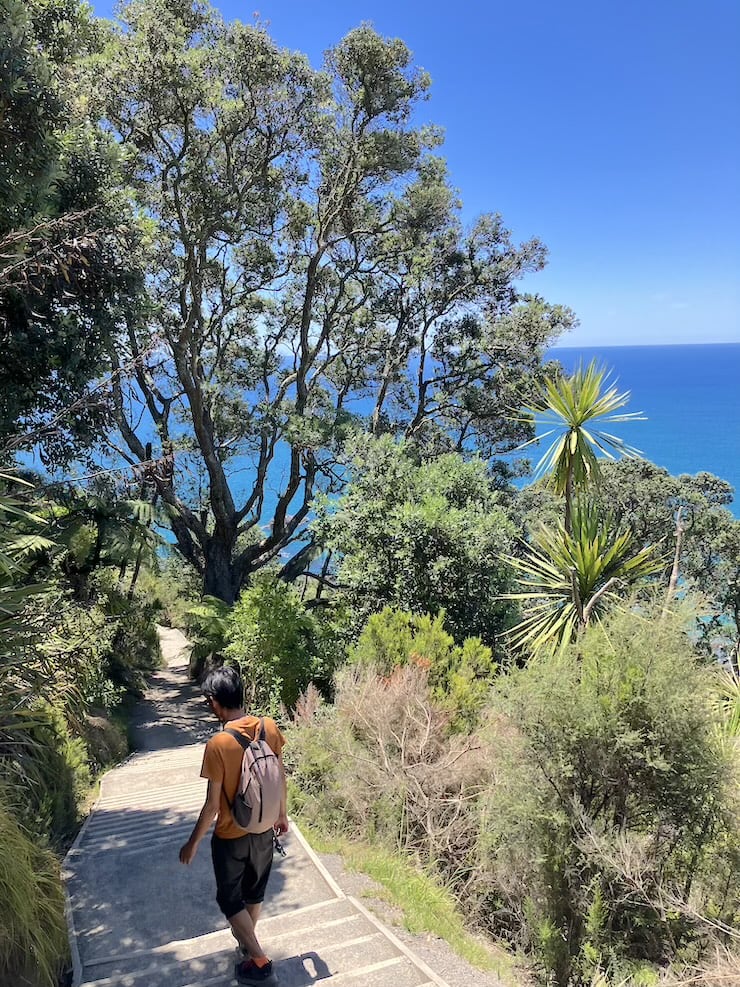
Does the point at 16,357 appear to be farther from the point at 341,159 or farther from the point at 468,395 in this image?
the point at 468,395

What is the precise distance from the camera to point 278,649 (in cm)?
1047

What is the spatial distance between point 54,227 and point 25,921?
16.2 feet

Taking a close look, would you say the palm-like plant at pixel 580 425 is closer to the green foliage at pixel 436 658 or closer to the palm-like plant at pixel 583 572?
the palm-like plant at pixel 583 572

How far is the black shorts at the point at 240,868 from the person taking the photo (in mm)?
3131

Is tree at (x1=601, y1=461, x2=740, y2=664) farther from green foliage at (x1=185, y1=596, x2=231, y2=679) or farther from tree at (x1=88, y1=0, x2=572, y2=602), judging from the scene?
green foliage at (x1=185, y1=596, x2=231, y2=679)

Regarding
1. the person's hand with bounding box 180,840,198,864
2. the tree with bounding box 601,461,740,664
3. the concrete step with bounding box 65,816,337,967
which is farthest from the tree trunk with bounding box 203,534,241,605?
the person's hand with bounding box 180,840,198,864

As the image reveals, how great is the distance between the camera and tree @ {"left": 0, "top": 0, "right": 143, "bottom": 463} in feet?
17.4

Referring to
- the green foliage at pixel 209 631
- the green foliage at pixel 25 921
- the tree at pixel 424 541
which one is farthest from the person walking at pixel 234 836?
the green foliage at pixel 209 631

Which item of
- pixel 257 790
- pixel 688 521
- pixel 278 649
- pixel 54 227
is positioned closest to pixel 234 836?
pixel 257 790

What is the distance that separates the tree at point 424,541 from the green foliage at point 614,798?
4.09m

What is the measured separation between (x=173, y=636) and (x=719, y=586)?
64.8ft

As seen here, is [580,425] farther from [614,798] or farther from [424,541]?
[614,798]

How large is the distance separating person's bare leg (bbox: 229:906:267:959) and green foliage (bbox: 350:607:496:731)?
392cm

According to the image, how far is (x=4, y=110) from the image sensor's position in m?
5.19
